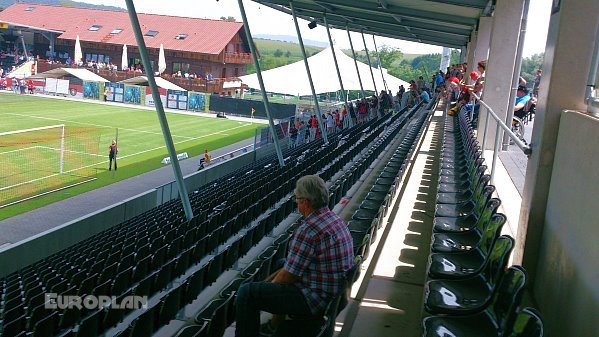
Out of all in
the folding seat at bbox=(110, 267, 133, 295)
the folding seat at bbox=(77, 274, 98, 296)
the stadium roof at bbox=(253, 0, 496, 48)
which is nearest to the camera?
the folding seat at bbox=(110, 267, 133, 295)

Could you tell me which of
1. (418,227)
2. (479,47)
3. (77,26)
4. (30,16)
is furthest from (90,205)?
(30,16)

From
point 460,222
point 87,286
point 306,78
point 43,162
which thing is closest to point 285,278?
point 460,222

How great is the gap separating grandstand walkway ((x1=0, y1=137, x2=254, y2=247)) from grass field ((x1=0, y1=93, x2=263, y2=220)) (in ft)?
2.23

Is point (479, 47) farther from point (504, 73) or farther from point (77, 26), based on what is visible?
point (77, 26)

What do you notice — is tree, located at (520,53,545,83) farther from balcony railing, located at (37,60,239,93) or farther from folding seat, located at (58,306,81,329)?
balcony railing, located at (37,60,239,93)

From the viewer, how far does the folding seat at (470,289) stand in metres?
3.17

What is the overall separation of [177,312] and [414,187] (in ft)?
Answer: 14.3

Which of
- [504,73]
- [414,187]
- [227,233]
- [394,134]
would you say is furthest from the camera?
[394,134]

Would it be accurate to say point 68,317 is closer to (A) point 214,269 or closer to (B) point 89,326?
(B) point 89,326

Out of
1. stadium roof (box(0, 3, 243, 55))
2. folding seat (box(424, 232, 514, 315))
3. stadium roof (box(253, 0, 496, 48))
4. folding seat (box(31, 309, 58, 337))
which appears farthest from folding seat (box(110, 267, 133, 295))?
stadium roof (box(0, 3, 243, 55))

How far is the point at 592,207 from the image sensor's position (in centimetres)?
306

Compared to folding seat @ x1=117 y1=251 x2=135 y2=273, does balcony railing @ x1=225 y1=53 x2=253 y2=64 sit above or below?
above

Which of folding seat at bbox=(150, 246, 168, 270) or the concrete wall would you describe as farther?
folding seat at bbox=(150, 246, 168, 270)

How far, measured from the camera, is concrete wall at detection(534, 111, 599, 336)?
295 cm
